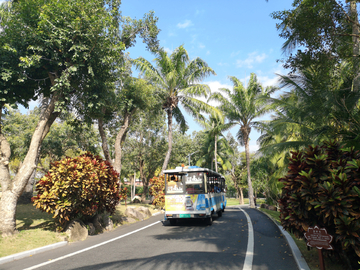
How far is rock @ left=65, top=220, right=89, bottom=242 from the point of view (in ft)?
29.9

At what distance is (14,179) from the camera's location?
375 inches

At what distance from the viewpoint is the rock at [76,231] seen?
29.9 feet

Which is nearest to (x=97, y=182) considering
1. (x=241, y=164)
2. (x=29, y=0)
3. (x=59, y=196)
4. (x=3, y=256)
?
(x=59, y=196)

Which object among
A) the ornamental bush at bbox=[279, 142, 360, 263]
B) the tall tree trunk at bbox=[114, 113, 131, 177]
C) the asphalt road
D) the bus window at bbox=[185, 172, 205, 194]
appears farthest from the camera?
the tall tree trunk at bbox=[114, 113, 131, 177]

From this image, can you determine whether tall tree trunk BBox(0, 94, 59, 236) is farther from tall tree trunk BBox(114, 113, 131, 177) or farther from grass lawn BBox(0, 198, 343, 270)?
tall tree trunk BBox(114, 113, 131, 177)

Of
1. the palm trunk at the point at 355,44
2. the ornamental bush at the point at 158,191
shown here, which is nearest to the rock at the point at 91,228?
the ornamental bush at the point at 158,191

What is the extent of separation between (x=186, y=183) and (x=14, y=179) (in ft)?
23.3

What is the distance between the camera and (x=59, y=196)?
9.36 metres

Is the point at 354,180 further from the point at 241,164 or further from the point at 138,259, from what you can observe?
the point at 241,164

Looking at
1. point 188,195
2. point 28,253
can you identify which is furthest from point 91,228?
point 188,195

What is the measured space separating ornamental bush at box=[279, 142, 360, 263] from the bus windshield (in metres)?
6.21

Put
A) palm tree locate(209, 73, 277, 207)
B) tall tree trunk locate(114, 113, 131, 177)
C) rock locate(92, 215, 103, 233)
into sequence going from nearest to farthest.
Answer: rock locate(92, 215, 103, 233)
tall tree trunk locate(114, 113, 131, 177)
palm tree locate(209, 73, 277, 207)

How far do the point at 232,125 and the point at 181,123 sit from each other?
6.43 m

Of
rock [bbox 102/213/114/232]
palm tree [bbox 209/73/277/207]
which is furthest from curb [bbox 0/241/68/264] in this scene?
palm tree [bbox 209/73/277/207]
